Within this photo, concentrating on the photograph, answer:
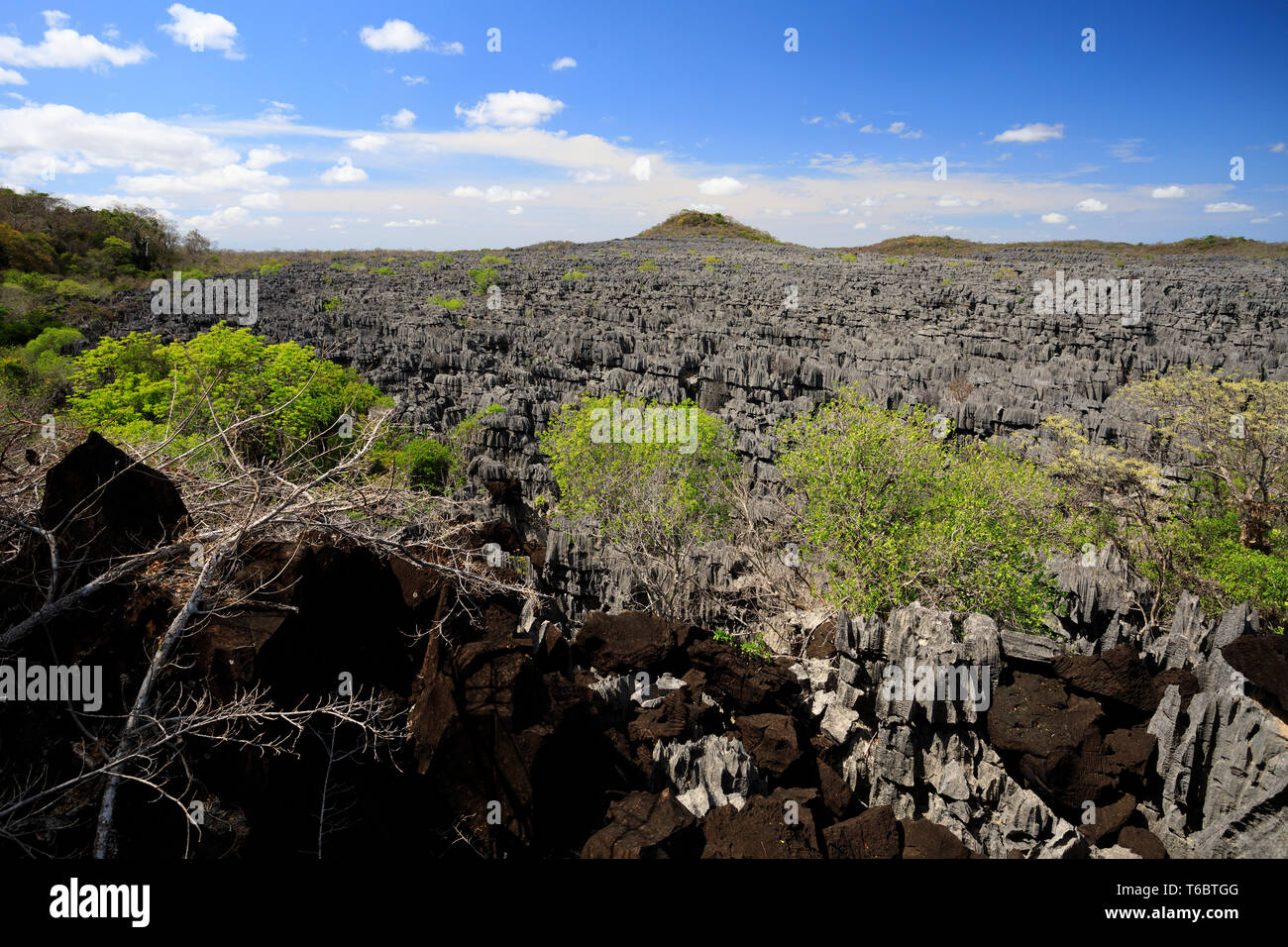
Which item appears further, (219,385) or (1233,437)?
(219,385)

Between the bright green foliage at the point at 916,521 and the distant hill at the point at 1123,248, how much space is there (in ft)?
278

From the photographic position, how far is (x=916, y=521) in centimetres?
1407

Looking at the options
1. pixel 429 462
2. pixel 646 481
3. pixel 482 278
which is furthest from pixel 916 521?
pixel 482 278

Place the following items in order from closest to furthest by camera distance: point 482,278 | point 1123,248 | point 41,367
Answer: point 41,367
point 482,278
point 1123,248

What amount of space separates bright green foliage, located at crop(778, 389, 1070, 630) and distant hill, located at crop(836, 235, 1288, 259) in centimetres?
8469

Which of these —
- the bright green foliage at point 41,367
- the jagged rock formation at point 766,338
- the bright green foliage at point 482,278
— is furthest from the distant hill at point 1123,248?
the bright green foliage at point 41,367

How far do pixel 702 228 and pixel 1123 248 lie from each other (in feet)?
216

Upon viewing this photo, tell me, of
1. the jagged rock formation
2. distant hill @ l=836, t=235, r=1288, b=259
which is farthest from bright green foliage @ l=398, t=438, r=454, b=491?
distant hill @ l=836, t=235, r=1288, b=259

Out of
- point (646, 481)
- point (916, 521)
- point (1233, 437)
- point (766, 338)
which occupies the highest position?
point (766, 338)

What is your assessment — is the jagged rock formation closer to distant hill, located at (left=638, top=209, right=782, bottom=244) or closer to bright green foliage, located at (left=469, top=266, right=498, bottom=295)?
bright green foliage, located at (left=469, top=266, right=498, bottom=295)

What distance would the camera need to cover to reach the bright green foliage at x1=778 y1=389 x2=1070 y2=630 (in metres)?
12.0

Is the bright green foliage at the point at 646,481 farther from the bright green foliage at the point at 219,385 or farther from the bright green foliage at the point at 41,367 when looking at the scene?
the bright green foliage at the point at 41,367

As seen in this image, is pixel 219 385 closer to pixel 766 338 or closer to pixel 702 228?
pixel 766 338
